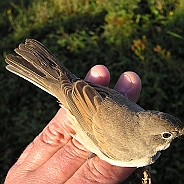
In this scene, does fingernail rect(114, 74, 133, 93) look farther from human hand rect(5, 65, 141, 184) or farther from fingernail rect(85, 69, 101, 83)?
fingernail rect(85, 69, 101, 83)

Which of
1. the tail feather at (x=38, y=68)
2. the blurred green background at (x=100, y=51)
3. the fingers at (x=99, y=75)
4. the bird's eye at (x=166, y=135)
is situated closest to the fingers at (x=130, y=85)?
the fingers at (x=99, y=75)

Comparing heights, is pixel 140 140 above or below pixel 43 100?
above

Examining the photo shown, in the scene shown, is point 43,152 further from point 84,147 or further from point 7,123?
point 7,123

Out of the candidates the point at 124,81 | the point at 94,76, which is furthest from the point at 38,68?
the point at 124,81

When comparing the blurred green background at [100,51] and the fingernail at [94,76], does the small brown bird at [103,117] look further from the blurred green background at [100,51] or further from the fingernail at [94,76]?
the blurred green background at [100,51]

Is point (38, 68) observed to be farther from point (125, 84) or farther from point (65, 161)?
point (65, 161)

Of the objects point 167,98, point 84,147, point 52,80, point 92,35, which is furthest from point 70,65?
point 84,147
